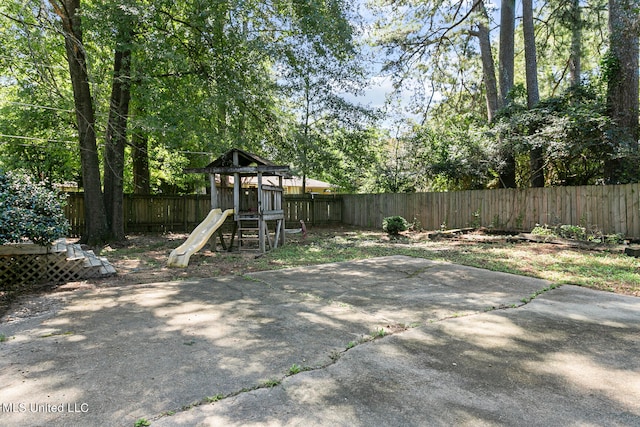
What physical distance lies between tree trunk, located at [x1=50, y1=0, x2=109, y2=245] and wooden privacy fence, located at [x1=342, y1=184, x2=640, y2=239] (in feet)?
31.4

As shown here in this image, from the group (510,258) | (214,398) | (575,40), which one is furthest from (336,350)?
(575,40)

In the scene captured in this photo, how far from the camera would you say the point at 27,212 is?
4.87m

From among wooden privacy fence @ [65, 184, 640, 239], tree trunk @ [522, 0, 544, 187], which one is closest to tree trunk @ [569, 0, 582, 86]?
tree trunk @ [522, 0, 544, 187]

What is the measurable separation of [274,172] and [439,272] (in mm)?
4714

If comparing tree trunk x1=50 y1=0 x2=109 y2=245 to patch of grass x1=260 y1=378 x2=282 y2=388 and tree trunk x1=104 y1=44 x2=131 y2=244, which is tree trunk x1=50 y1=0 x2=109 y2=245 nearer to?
tree trunk x1=104 y1=44 x2=131 y2=244

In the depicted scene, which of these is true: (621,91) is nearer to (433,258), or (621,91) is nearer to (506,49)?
(506,49)

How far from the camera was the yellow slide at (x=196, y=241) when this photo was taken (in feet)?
21.7

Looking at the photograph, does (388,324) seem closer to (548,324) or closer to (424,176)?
(548,324)

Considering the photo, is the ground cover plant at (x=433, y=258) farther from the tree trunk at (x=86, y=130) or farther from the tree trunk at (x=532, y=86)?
the tree trunk at (x=532, y=86)

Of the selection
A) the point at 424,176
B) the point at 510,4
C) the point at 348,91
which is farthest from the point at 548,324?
the point at 510,4

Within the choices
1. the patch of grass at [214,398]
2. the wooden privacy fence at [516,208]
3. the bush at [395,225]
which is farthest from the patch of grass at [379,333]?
the bush at [395,225]

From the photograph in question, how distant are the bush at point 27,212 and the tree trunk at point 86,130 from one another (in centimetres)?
385

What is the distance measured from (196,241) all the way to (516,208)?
8.72m

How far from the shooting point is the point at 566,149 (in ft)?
30.2
